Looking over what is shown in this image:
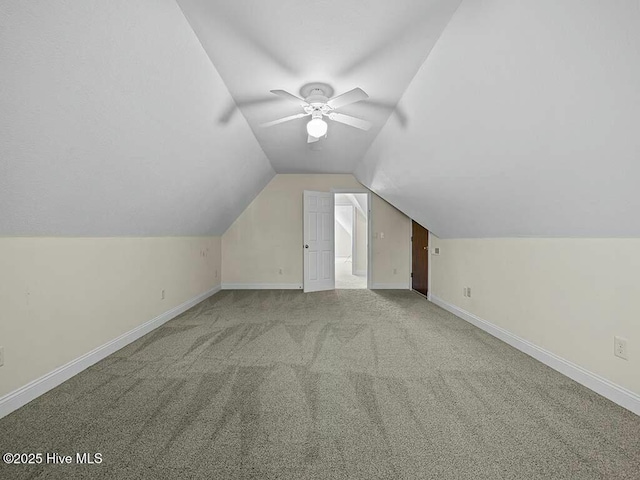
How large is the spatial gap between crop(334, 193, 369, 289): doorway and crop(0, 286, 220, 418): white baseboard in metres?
4.01

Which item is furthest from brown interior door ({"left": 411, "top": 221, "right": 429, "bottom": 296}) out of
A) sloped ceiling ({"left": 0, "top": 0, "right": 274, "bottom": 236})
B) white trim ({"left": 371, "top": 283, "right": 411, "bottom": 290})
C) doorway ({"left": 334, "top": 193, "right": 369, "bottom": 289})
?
sloped ceiling ({"left": 0, "top": 0, "right": 274, "bottom": 236})

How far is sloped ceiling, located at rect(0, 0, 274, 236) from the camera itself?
1.38 meters

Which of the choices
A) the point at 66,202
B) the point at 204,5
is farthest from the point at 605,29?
the point at 66,202

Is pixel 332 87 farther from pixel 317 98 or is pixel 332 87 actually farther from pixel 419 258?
pixel 419 258

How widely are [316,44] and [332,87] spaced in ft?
1.99

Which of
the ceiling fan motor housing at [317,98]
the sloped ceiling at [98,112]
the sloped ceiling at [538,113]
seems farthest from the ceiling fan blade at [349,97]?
the sloped ceiling at [98,112]

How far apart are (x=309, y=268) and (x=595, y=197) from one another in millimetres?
4655

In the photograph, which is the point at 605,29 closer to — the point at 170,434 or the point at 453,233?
the point at 170,434

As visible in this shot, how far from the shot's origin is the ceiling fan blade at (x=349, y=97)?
226cm

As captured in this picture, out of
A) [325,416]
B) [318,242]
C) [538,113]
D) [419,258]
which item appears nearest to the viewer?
[538,113]

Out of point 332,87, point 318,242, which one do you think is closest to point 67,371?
point 332,87

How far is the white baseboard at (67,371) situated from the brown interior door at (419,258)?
13.8 feet

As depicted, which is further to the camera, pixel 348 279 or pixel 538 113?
pixel 348 279

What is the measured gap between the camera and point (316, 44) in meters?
2.08
